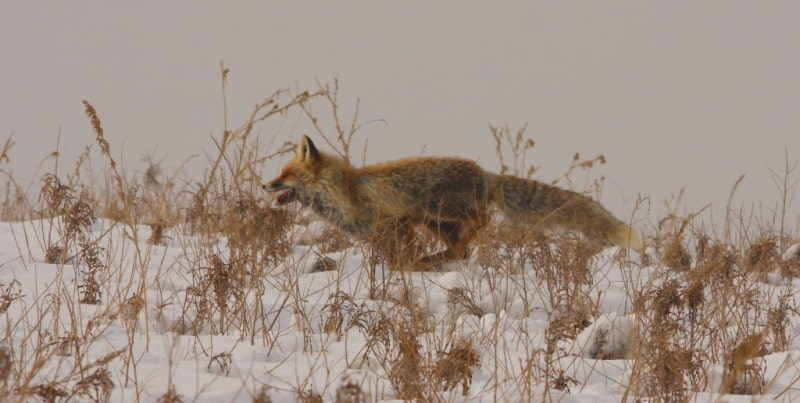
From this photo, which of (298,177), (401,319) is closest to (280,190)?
(298,177)

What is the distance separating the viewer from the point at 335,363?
431 centimetres

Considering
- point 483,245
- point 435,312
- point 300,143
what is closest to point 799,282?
point 483,245

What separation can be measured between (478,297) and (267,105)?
2673 mm

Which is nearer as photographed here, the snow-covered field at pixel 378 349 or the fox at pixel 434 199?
the snow-covered field at pixel 378 349

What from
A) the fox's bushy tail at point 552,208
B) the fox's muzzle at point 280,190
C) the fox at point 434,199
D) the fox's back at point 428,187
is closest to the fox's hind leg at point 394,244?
the fox at point 434,199

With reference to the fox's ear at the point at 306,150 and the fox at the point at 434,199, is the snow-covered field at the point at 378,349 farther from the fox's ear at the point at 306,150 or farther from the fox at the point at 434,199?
the fox's ear at the point at 306,150

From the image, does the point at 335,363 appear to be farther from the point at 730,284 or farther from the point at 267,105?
the point at 267,105

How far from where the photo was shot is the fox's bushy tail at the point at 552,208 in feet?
25.0

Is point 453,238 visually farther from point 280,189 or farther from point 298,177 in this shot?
point 280,189

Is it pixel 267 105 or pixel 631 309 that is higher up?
pixel 267 105

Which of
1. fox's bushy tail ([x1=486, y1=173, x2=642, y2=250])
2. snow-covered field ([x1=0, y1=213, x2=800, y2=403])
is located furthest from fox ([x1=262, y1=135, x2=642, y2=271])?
snow-covered field ([x1=0, y1=213, x2=800, y2=403])

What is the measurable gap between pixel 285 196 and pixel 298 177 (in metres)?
0.23

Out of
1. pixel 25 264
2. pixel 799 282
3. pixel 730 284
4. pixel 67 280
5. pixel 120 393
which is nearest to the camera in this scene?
pixel 120 393

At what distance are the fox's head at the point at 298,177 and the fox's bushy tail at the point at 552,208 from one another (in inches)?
69.7
